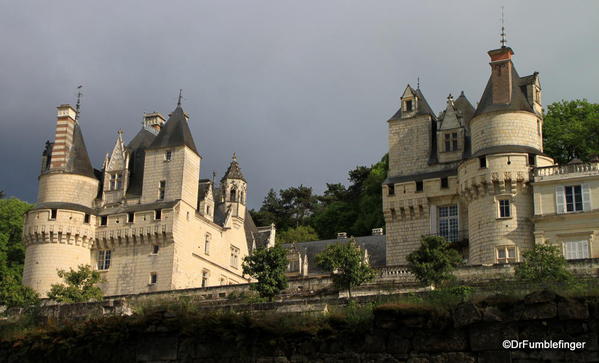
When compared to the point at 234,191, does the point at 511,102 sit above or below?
above

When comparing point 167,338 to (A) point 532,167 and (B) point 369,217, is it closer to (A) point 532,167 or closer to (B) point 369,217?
(A) point 532,167

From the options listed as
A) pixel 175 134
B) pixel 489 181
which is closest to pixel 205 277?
pixel 175 134

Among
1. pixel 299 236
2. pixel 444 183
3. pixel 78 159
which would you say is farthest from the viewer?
pixel 299 236

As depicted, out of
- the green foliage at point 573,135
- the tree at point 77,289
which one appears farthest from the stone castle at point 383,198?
the green foliage at point 573,135

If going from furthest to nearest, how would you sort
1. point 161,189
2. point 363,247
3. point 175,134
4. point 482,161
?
point 363,247
point 175,134
point 161,189
point 482,161

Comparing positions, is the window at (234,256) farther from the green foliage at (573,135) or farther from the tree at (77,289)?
the green foliage at (573,135)

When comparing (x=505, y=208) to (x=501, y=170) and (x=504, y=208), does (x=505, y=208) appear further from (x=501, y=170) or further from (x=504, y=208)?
(x=501, y=170)

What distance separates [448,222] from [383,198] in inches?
158

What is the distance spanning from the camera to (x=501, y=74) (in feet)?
139

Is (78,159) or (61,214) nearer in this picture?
(61,214)

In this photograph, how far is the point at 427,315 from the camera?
50.2ft

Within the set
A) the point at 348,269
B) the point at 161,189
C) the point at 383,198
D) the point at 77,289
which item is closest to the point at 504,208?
the point at 383,198

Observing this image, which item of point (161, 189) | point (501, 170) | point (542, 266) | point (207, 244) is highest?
point (161, 189)

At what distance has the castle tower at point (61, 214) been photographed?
47562 mm
